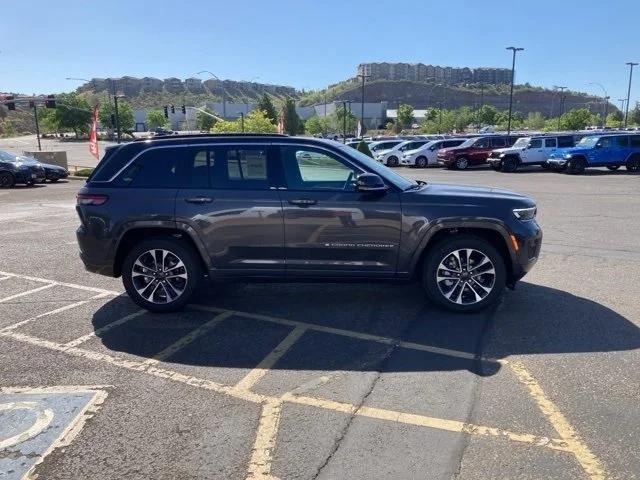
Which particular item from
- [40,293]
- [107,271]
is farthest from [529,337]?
[40,293]

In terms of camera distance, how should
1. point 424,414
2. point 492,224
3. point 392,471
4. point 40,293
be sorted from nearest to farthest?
1. point 392,471
2. point 424,414
3. point 492,224
4. point 40,293

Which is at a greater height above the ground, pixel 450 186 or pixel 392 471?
pixel 450 186

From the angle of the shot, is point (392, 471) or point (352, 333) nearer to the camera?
point (392, 471)

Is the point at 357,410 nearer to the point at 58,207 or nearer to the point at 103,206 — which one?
the point at 103,206

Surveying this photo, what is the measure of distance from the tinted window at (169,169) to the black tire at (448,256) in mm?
2403

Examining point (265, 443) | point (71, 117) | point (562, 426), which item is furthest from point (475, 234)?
point (71, 117)

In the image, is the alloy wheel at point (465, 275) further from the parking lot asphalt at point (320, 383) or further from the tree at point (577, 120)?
the tree at point (577, 120)

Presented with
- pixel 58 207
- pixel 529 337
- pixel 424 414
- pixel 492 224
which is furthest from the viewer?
pixel 58 207

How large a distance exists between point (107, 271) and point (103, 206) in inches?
27.1

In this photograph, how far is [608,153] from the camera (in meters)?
24.8

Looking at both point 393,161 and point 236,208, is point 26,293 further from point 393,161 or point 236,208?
point 393,161

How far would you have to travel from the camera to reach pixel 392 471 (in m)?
2.90

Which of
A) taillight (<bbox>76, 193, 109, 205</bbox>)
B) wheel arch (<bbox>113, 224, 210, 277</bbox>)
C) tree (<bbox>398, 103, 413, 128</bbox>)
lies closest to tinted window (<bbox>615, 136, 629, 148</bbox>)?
wheel arch (<bbox>113, 224, 210, 277</bbox>)

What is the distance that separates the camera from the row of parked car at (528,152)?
2481cm
